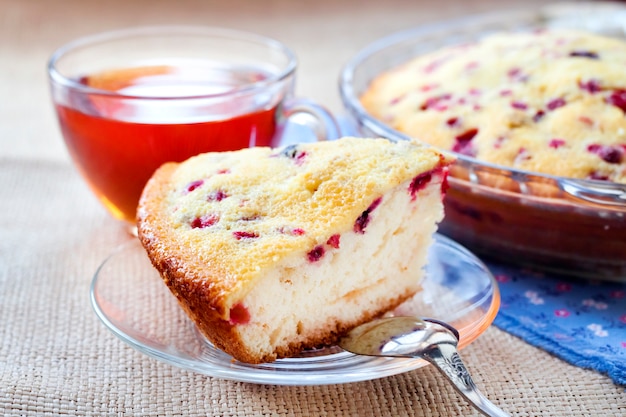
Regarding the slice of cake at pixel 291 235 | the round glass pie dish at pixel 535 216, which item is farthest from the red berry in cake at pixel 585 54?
the slice of cake at pixel 291 235

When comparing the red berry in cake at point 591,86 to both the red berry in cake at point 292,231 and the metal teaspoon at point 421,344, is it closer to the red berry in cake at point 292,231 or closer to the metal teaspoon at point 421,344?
the metal teaspoon at point 421,344

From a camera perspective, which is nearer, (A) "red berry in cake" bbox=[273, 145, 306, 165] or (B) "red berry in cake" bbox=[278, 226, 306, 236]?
(B) "red berry in cake" bbox=[278, 226, 306, 236]

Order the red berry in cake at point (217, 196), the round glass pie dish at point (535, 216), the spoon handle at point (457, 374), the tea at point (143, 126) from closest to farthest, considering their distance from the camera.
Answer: the spoon handle at point (457, 374), the red berry in cake at point (217, 196), the round glass pie dish at point (535, 216), the tea at point (143, 126)

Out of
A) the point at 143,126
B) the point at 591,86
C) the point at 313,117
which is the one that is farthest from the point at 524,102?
the point at 143,126

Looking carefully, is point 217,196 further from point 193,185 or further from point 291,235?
point 291,235

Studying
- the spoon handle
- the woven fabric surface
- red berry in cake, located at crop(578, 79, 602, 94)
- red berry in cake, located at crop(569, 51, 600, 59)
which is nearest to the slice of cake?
the woven fabric surface

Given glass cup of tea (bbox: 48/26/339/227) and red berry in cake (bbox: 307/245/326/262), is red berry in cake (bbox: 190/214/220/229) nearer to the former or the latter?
red berry in cake (bbox: 307/245/326/262)
